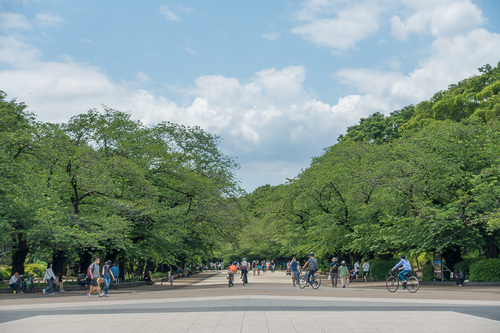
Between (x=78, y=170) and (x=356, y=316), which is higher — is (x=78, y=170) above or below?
above

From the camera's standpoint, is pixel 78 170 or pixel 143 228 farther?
pixel 143 228

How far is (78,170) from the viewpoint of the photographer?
2998cm

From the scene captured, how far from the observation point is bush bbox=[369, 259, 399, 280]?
36.7 m

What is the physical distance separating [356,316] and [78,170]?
842 inches

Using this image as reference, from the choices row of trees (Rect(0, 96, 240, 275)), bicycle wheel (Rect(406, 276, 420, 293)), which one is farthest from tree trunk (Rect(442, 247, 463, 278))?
row of trees (Rect(0, 96, 240, 275))

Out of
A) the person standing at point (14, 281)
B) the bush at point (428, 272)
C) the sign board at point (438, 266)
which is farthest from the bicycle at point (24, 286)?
the sign board at point (438, 266)

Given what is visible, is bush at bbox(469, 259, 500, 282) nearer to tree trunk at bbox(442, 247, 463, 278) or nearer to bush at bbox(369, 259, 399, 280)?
tree trunk at bbox(442, 247, 463, 278)

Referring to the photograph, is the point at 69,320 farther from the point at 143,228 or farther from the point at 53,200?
the point at 143,228

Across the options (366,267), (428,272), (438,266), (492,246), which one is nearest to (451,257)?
(428,272)

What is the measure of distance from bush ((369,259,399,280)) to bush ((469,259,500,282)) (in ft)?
26.3

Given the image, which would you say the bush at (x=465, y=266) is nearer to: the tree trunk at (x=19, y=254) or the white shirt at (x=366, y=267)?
the white shirt at (x=366, y=267)

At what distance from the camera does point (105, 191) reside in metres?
30.0

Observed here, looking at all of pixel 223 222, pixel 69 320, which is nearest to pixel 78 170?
pixel 223 222

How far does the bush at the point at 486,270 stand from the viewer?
2772 cm
